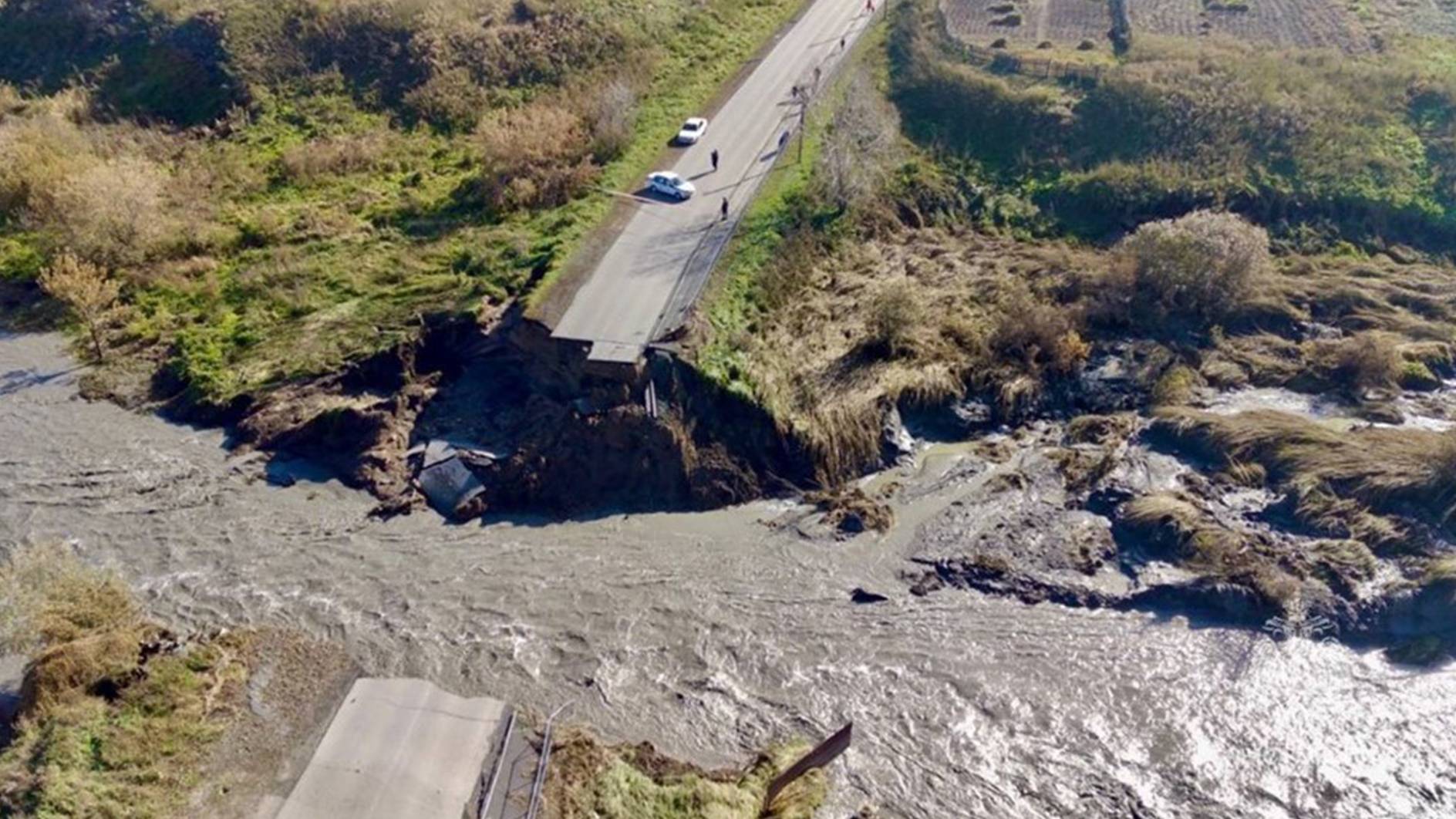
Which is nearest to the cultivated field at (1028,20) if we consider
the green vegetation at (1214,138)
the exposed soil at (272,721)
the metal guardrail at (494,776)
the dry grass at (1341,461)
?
the green vegetation at (1214,138)

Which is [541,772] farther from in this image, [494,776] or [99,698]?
[99,698]

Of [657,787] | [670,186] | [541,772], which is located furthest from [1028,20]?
[541,772]

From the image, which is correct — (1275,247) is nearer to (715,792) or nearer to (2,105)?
(715,792)

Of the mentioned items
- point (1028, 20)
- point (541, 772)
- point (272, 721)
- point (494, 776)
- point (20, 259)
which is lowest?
point (541, 772)

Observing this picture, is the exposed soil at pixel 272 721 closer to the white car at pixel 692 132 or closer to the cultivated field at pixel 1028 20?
the white car at pixel 692 132

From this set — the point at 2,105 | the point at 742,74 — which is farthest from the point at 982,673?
the point at 2,105

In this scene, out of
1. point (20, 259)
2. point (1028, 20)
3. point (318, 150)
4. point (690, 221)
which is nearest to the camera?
point (690, 221)
